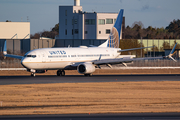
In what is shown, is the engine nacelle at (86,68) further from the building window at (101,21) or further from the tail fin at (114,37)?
the building window at (101,21)

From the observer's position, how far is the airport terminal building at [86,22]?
110250 mm

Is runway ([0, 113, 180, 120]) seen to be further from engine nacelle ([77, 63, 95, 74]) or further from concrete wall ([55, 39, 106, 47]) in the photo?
concrete wall ([55, 39, 106, 47])

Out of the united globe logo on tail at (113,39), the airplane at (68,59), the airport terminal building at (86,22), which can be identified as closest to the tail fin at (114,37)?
the united globe logo on tail at (113,39)

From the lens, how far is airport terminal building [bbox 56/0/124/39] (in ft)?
362

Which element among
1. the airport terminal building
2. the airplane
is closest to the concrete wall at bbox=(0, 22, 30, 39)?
the airport terminal building

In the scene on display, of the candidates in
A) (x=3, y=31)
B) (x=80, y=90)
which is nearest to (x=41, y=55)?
(x=80, y=90)

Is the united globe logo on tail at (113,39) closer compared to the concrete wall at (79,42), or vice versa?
Result: the united globe logo on tail at (113,39)

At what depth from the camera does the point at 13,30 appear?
115m

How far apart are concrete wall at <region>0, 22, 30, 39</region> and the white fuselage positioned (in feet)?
228

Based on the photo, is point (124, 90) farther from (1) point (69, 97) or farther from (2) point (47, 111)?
(2) point (47, 111)

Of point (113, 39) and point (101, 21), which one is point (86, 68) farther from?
point (101, 21)

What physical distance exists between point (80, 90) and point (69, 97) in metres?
3.94

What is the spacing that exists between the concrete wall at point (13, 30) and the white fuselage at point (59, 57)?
228ft

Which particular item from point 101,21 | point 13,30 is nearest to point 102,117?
point 101,21
